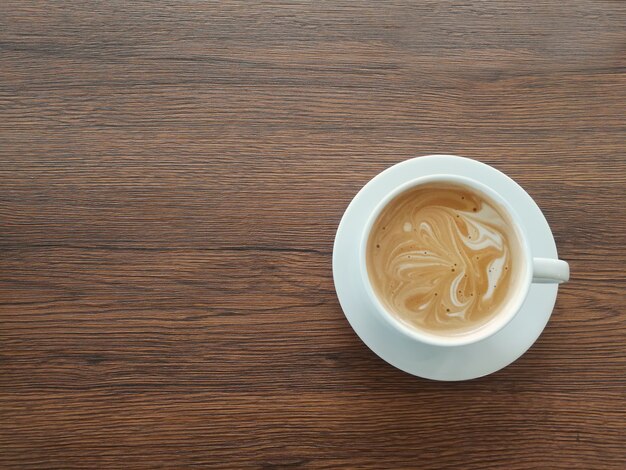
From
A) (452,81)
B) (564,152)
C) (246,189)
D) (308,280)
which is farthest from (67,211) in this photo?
(564,152)

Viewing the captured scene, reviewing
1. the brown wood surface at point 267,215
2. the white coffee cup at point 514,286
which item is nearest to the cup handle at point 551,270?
the white coffee cup at point 514,286

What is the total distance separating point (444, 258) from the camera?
2.58 feet

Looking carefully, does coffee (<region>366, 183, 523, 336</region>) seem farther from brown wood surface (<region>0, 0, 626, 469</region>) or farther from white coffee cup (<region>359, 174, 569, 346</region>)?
brown wood surface (<region>0, 0, 626, 469</region>)

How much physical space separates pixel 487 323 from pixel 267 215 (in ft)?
1.16

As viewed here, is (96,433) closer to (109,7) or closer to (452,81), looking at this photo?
(109,7)

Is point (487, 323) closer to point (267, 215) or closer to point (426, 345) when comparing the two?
point (426, 345)

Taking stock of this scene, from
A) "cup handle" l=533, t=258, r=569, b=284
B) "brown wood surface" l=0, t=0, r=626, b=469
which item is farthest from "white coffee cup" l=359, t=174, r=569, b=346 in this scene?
"brown wood surface" l=0, t=0, r=626, b=469

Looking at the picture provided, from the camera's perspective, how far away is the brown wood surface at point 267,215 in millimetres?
879

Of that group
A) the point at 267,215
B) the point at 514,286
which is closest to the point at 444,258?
the point at 514,286

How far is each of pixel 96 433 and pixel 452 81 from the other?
0.75m

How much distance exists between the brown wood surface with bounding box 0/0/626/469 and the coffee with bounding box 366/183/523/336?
135mm

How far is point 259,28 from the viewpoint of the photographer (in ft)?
3.06

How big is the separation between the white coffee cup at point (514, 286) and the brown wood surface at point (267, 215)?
0.14 meters

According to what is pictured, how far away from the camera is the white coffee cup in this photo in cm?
76
